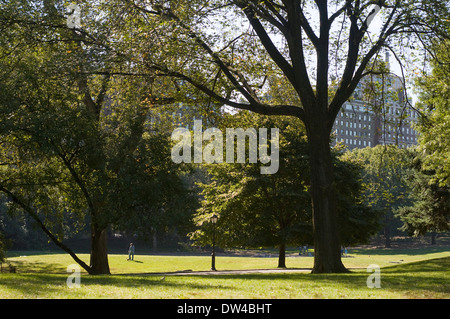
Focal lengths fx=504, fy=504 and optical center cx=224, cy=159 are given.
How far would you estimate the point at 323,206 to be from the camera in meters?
15.5

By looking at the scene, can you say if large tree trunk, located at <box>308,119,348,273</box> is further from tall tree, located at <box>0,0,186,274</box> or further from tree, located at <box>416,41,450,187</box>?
tall tree, located at <box>0,0,186,274</box>

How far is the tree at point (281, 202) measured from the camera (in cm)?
2911

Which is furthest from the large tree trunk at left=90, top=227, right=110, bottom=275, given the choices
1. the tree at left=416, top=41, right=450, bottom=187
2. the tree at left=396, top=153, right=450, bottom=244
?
the tree at left=396, top=153, right=450, bottom=244

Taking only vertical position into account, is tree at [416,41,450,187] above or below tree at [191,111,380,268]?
above

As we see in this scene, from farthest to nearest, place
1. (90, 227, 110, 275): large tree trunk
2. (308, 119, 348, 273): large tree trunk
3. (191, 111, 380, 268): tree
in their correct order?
(191, 111, 380, 268): tree → (90, 227, 110, 275): large tree trunk → (308, 119, 348, 273): large tree trunk

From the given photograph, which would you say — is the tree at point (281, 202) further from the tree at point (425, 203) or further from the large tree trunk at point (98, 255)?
the large tree trunk at point (98, 255)

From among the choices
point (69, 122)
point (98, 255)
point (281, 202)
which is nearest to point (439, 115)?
point (281, 202)

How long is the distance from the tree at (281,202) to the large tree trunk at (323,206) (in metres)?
12.2

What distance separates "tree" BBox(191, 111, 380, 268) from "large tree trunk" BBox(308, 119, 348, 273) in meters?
12.2

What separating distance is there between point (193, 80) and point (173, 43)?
5.46ft

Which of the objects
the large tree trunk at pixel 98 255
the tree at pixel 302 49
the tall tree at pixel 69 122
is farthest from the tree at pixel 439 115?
the large tree trunk at pixel 98 255

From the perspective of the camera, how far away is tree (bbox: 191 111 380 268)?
29.1 metres

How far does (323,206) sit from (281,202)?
14.5m
